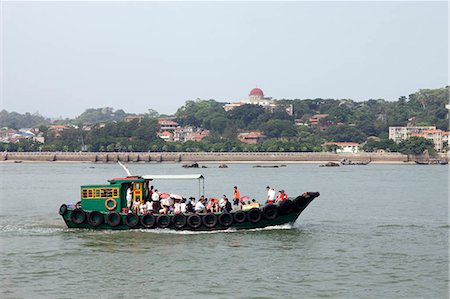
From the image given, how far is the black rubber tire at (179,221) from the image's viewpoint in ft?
111

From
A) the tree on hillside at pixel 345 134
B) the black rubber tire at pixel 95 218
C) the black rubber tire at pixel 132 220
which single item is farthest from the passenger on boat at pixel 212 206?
the tree on hillside at pixel 345 134

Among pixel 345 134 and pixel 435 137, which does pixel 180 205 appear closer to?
pixel 435 137

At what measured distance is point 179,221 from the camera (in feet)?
111

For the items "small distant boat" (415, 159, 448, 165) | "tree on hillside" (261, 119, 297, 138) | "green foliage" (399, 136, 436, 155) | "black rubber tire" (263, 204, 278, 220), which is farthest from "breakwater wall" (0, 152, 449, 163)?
"black rubber tire" (263, 204, 278, 220)

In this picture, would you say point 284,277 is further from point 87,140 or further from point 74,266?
point 87,140

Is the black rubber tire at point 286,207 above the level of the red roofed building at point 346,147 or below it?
below

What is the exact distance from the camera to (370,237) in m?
34.2

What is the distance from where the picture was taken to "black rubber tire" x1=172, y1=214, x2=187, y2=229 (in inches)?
1326

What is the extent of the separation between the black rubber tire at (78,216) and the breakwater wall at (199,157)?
4532 inches

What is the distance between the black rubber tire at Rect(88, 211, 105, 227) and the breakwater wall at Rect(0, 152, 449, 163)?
11533 centimetres

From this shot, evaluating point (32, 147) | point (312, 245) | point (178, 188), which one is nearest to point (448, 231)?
point (312, 245)

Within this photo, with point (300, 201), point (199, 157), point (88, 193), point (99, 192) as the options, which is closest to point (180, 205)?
point (99, 192)

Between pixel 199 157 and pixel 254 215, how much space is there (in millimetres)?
118247

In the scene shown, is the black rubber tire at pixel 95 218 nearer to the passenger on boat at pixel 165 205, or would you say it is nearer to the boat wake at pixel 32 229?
the boat wake at pixel 32 229
